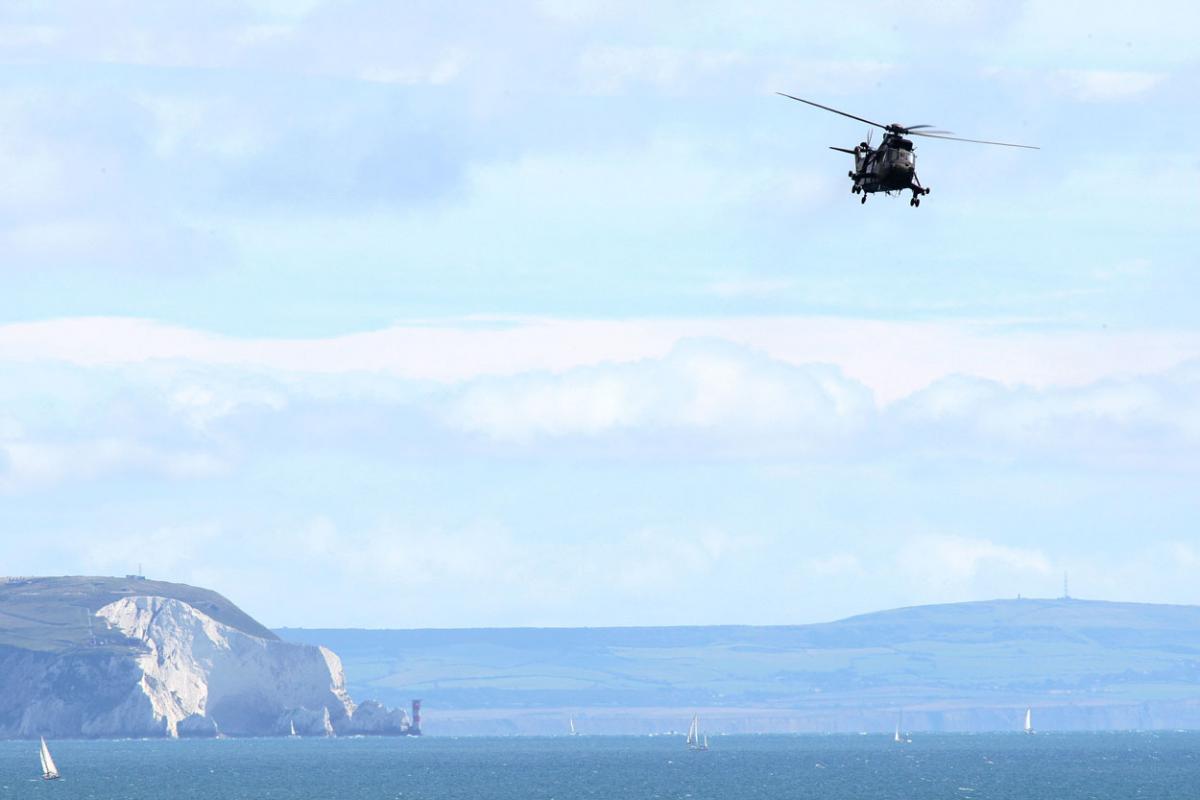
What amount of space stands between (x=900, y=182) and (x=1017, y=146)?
15.9m

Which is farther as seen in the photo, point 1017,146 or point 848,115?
point 848,115

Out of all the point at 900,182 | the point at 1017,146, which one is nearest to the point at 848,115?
the point at 900,182

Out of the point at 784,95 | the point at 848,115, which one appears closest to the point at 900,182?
the point at 848,115

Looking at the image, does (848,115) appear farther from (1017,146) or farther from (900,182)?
(1017,146)

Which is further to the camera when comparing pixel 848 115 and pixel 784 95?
pixel 848 115

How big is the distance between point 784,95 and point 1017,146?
29.6 feet

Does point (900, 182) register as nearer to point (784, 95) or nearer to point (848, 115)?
point (848, 115)

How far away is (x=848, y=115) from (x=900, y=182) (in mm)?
6333

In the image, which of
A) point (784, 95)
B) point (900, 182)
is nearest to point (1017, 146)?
point (784, 95)

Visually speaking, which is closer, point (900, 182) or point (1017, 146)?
point (1017, 146)

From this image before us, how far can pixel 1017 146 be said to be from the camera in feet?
240

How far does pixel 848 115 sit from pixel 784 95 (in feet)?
31.9

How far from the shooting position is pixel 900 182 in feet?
292

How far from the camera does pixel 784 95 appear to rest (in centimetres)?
7488
